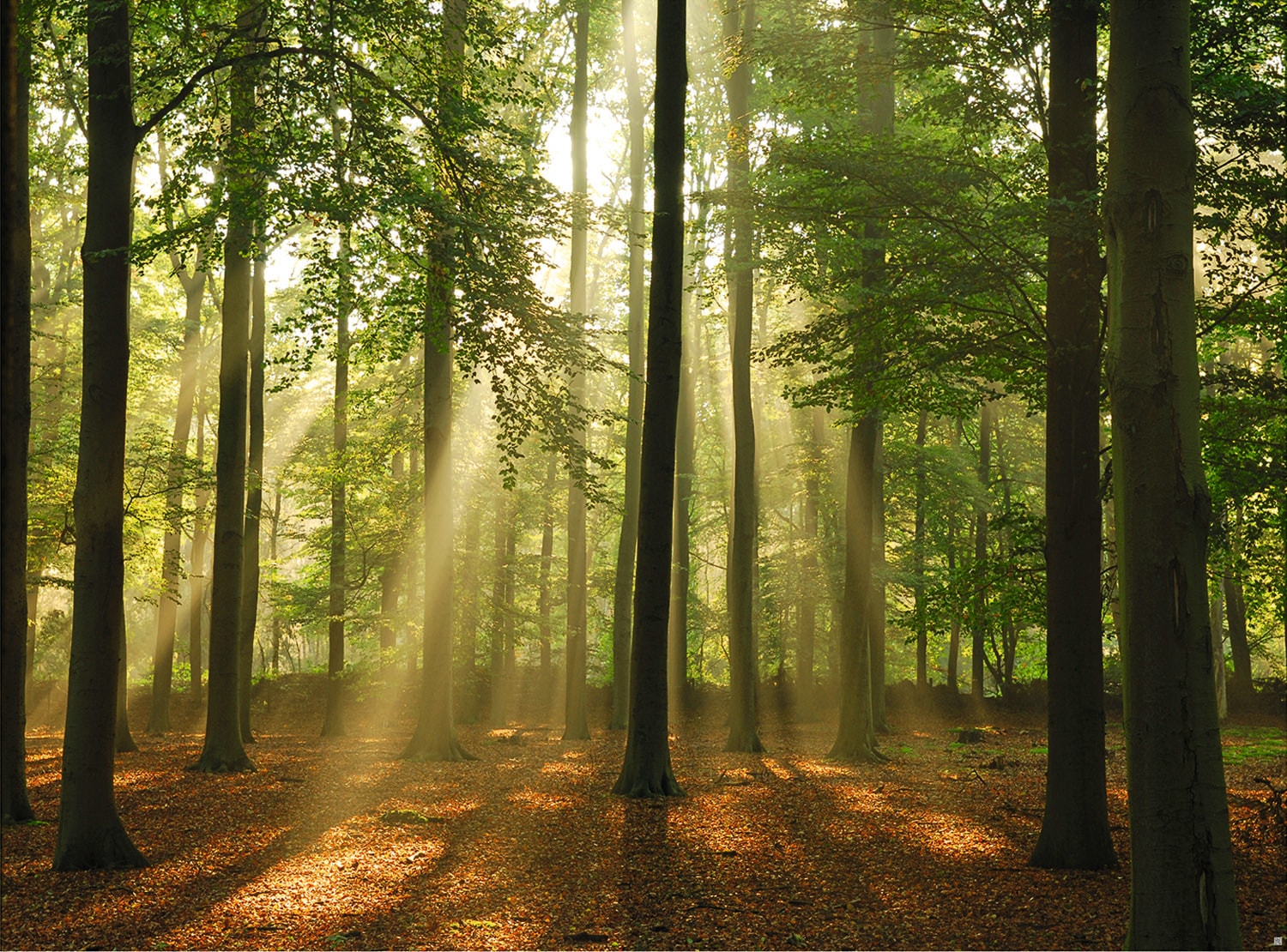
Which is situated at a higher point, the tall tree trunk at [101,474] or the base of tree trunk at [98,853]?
the tall tree trunk at [101,474]

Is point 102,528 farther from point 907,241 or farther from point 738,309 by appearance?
point 738,309

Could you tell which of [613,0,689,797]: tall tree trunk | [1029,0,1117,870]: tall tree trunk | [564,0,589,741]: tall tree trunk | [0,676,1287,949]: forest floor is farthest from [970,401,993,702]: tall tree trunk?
[1029,0,1117,870]: tall tree trunk

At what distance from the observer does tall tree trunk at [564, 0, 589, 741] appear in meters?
19.2

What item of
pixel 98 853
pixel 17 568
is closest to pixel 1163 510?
pixel 98 853

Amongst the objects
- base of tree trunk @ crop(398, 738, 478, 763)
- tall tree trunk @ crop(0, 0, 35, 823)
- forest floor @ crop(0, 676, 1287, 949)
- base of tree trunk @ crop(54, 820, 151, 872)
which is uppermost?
tall tree trunk @ crop(0, 0, 35, 823)

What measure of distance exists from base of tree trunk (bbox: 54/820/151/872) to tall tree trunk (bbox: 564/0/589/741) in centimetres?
1252

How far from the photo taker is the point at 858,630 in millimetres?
15625

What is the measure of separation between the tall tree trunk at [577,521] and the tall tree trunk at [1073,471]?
1183 centimetres

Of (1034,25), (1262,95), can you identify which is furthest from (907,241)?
(1262,95)

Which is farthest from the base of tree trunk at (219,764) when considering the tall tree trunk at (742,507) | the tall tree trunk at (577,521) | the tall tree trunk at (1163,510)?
the tall tree trunk at (1163,510)

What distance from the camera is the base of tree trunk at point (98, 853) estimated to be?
23.4 feet

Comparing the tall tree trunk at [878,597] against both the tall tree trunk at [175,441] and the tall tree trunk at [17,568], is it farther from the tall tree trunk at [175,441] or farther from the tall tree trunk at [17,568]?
the tall tree trunk at [17,568]

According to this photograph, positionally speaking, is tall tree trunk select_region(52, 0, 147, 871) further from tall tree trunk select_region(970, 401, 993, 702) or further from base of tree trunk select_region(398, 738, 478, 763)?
tall tree trunk select_region(970, 401, 993, 702)

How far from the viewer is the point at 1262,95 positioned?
7496mm
